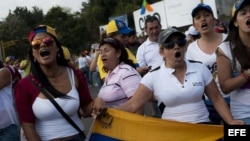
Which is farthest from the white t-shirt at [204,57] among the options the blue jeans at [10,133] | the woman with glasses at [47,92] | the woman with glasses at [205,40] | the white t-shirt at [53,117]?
the blue jeans at [10,133]

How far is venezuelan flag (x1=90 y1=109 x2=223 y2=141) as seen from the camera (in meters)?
3.57

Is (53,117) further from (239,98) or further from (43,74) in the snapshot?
(239,98)

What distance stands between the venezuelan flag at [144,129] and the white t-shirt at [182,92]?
4.8 inches

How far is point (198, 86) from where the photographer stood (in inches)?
145

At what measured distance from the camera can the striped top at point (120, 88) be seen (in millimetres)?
4285

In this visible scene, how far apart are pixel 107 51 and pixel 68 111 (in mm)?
1035

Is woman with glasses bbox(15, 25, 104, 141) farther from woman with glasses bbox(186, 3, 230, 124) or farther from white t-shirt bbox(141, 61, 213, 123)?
woman with glasses bbox(186, 3, 230, 124)

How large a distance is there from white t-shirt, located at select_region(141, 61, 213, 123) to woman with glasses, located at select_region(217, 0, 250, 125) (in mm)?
162

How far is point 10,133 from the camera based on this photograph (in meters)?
4.44

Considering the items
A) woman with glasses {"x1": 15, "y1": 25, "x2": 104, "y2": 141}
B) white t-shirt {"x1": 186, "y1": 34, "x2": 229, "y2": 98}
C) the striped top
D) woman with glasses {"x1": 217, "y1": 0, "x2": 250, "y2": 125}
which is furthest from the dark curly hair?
white t-shirt {"x1": 186, "y1": 34, "x2": 229, "y2": 98}

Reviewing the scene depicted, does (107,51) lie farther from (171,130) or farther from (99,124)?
(171,130)

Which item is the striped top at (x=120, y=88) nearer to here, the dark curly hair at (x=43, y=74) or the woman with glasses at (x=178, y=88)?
the woman with glasses at (x=178, y=88)

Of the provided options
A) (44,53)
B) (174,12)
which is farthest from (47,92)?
(174,12)

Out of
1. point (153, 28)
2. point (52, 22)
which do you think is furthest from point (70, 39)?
point (153, 28)
